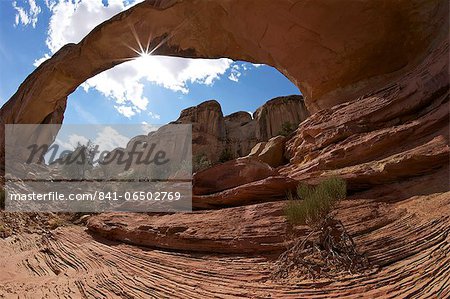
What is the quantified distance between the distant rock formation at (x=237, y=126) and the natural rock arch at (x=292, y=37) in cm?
1869

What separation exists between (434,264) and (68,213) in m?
12.3

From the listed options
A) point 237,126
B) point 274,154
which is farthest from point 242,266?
point 237,126

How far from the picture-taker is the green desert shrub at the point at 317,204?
18.8ft

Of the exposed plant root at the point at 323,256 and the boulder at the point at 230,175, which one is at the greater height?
the boulder at the point at 230,175

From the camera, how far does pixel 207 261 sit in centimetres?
620

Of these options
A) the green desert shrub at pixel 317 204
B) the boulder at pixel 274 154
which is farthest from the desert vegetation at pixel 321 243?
the boulder at pixel 274 154

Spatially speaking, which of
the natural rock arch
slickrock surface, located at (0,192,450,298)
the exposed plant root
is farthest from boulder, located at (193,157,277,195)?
the natural rock arch

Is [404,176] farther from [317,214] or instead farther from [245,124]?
[245,124]

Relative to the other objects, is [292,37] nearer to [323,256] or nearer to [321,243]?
[321,243]

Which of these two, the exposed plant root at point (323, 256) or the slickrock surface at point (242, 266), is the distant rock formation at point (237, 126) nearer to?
the slickrock surface at point (242, 266)

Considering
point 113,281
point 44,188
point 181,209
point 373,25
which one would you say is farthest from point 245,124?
point 113,281

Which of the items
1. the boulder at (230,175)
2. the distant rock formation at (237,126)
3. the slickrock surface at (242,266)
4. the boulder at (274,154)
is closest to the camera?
the slickrock surface at (242,266)

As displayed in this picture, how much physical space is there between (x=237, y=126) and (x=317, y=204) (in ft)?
111

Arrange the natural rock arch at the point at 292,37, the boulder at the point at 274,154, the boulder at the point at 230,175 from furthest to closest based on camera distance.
Result: the boulder at the point at 274,154, the natural rock arch at the point at 292,37, the boulder at the point at 230,175
